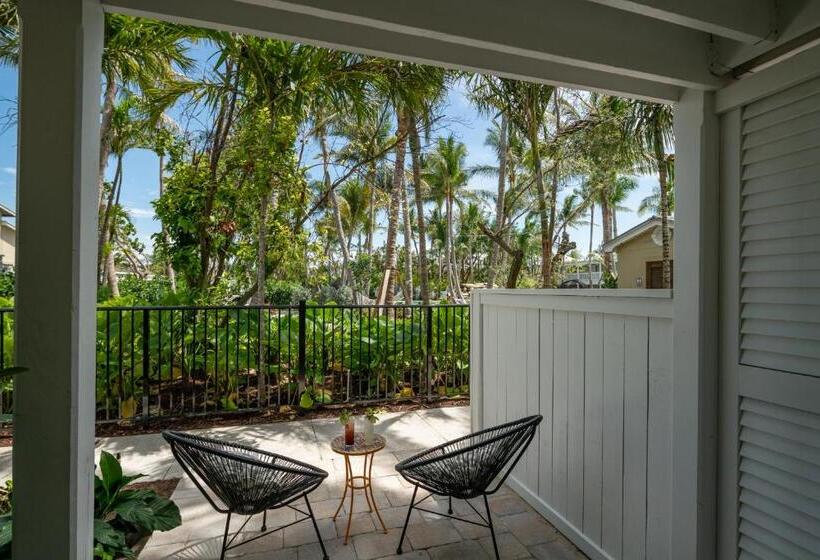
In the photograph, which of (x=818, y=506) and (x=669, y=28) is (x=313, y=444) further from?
(x=669, y=28)

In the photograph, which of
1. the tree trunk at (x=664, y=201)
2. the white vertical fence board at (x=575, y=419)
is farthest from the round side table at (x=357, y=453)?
the tree trunk at (x=664, y=201)

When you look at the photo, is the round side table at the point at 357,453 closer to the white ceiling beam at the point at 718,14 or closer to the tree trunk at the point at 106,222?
the white ceiling beam at the point at 718,14

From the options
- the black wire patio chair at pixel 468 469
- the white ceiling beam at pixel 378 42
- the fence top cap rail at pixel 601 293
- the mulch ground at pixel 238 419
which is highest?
the white ceiling beam at pixel 378 42

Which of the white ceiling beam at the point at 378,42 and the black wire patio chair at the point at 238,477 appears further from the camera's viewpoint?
the black wire patio chair at the point at 238,477

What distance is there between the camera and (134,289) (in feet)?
26.1

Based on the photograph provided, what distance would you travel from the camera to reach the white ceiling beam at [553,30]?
1.22 metres

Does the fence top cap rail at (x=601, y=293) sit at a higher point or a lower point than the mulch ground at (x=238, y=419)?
higher

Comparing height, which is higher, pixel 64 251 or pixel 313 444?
pixel 64 251

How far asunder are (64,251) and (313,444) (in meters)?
2.75

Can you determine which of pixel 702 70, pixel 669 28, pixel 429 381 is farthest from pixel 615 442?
pixel 429 381

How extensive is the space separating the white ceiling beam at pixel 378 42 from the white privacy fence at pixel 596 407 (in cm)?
86

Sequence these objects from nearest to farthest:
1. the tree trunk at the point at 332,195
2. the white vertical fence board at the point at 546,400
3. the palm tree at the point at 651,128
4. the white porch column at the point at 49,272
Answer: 1. the white porch column at the point at 49,272
2. the white vertical fence board at the point at 546,400
3. the palm tree at the point at 651,128
4. the tree trunk at the point at 332,195

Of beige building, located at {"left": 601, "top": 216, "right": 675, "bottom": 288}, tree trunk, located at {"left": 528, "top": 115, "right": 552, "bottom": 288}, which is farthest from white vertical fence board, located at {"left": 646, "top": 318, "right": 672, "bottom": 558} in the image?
beige building, located at {"left": 601, "top": 216, "right": 675, "bottom": 288}

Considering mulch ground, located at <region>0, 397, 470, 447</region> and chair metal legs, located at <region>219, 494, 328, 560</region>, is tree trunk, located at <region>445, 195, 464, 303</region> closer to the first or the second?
mulch ground, located at <region>0, 397, 470, 447</region>
